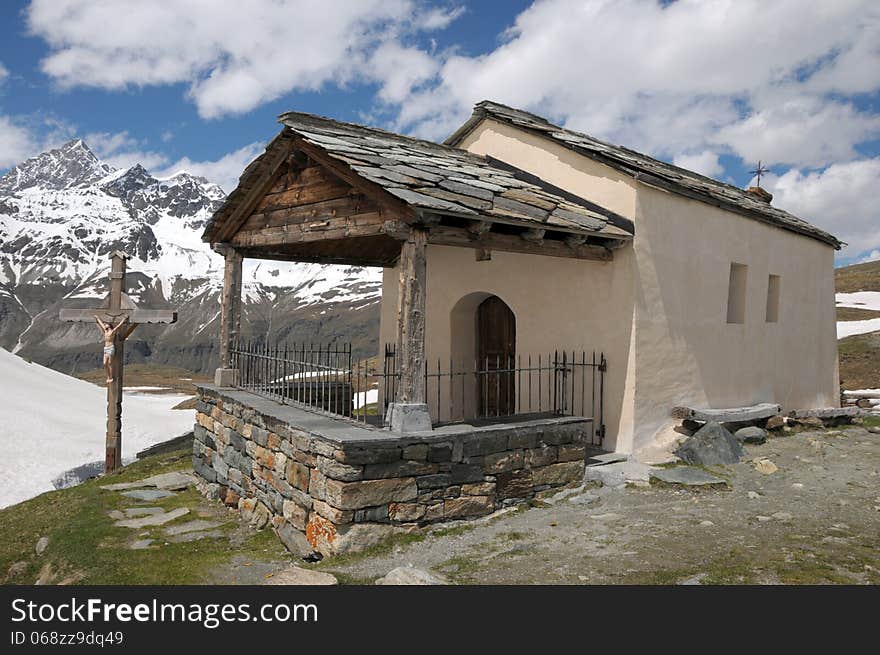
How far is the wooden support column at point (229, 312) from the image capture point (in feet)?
33.0

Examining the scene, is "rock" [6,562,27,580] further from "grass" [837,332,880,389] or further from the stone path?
"grass" [837,332,880,389]

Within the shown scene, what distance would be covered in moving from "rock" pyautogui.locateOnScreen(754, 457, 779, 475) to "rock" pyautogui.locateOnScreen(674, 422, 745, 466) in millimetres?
265

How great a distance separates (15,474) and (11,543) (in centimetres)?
605

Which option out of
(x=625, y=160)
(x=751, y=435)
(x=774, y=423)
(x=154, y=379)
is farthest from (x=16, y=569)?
(x=154, y=379)

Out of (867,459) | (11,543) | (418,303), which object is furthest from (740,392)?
(11,543)

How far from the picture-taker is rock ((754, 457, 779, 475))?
848cm

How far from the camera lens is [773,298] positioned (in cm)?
1173

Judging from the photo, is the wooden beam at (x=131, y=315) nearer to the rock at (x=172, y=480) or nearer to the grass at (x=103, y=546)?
the rock at (x=172, y=480)

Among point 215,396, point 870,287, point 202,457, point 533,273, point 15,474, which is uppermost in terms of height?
point 870,287

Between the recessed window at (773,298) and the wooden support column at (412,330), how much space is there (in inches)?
299

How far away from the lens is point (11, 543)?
823 centimetres

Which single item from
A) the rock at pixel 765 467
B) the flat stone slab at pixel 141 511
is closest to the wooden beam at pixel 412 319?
the flat stone slab at pixel 141 511

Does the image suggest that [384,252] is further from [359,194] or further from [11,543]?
[11,543]

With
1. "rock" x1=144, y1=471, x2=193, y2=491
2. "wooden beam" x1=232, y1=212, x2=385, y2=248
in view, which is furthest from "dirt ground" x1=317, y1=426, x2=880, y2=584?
"rock" x1=144, y1=471, x2=193, y2=491
